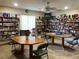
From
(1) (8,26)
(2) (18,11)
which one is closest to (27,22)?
(2) (18,11)

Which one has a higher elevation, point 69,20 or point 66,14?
point 66,14

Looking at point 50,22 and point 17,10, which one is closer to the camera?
point 17,10

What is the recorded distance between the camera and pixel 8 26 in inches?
274

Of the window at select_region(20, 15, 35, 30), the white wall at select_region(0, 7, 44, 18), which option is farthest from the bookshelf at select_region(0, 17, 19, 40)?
the window at select_region(20, 15, 35, 30)

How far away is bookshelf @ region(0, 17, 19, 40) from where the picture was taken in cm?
670

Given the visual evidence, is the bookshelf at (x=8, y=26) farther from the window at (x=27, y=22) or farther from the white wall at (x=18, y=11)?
the window at (x=27, y=22)

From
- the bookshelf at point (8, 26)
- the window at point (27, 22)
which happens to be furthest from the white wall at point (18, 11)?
the bookshelf at point (8, 26)

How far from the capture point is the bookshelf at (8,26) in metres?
6.70

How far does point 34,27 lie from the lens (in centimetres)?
884

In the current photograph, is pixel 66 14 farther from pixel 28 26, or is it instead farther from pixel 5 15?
pixel 5 15

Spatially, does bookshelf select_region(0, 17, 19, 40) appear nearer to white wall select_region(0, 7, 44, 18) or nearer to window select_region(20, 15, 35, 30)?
white wall select_region(0, 7, 44, 18)

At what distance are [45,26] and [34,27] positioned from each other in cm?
111

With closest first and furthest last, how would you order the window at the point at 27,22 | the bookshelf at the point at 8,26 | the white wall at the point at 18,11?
the bookshelf at the point at 8,26 → the white wall at the point at 18,11 → the window at the point at 27,22

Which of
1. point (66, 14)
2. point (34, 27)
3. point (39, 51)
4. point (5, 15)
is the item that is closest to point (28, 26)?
point (34, 27)
